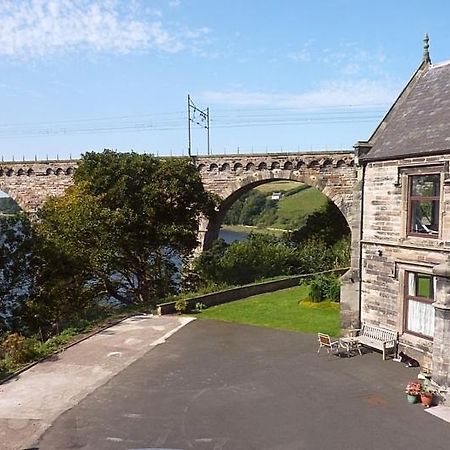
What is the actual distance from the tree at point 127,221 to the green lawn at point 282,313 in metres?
4.68

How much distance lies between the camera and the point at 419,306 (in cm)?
1681

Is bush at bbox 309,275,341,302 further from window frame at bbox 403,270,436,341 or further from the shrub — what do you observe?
window frame at bbox 403,270,436,341

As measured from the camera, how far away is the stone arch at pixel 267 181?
37.1 metres

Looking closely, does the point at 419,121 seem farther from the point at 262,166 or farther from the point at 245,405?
the point at 262,166

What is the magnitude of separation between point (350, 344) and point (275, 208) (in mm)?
106331

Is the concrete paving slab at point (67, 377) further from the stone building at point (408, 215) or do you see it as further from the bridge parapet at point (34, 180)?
the bridge parapet at point (34, 180)

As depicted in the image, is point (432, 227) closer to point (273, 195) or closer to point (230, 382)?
point (230, 382)

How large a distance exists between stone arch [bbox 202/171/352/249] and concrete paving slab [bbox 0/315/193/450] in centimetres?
1517

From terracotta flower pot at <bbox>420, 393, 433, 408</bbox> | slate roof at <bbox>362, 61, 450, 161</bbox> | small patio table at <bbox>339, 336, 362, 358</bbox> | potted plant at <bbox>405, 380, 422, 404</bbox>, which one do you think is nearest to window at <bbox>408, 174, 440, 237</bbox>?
slate roof at <bbox>362, 61, 450, 161</bbox>

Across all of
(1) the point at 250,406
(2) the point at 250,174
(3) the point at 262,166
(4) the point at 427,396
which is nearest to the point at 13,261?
(1) the point at 250,406

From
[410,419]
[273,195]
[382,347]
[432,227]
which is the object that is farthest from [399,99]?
[273,195]

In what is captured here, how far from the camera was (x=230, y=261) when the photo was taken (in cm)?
3284

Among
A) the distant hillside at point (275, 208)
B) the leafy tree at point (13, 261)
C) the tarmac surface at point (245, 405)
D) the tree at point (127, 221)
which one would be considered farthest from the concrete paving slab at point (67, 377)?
the distant hillside at point (275, 208)

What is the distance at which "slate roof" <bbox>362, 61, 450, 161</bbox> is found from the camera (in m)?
16.6
